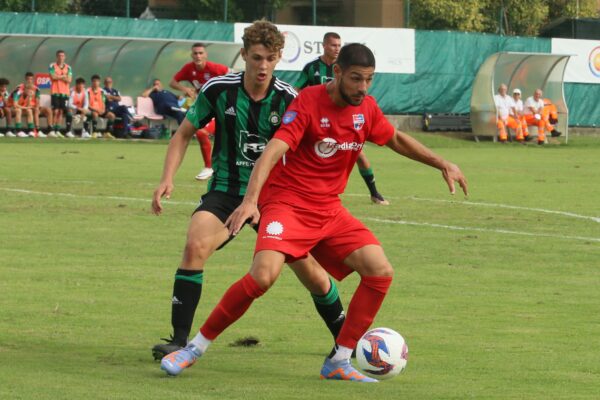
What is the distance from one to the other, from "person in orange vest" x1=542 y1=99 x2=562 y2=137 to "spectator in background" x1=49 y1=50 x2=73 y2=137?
569 inches

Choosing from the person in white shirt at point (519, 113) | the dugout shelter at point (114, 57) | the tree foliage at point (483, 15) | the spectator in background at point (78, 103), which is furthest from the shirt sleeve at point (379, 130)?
the tree foliage at point (483, 15)

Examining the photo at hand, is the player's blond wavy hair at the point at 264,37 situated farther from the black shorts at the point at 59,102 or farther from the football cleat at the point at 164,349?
the black shorts at the point at 59,102

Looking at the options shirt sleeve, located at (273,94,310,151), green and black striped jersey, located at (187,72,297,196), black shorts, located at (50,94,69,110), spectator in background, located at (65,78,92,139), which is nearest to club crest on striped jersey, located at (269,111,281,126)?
green and black striped jersey, located at (187,72,297,196)

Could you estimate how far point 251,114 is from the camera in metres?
8.01

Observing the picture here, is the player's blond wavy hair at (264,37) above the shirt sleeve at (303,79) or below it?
above

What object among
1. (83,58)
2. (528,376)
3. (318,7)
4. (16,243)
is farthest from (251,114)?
(318,7)

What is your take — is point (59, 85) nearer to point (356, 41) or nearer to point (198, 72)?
point (356, 41)

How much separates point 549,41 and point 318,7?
7769 mm

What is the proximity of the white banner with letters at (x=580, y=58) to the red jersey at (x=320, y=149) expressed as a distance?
37542mm

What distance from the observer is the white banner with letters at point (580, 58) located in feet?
144

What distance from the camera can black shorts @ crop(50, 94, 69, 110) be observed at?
110 feet

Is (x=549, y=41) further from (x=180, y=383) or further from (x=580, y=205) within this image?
(x=180, y=383)

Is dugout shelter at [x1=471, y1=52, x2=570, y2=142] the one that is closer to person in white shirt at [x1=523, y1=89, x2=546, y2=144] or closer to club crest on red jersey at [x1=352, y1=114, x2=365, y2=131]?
person in white shirt at [x1=523, y1=89, x2=546, y2=144]

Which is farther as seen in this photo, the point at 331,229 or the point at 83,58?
the point at 83,58
